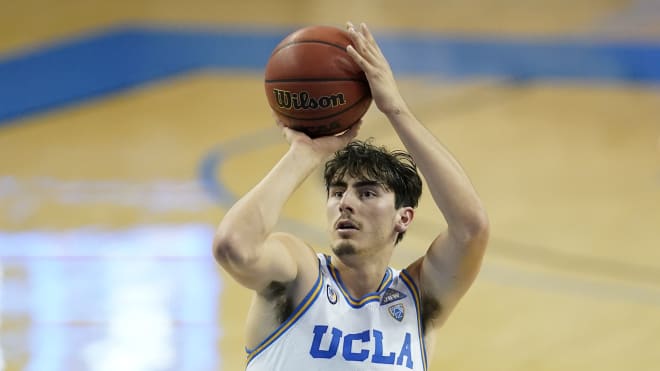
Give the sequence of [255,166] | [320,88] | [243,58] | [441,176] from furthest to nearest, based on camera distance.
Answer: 1. [243,58]
2. [255,166]
3. [320,88]
4. [441,176]

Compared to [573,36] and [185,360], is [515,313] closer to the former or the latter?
[185,360]

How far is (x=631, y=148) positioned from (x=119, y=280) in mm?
4803

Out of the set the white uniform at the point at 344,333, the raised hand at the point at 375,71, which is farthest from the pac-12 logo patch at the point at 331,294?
the raised hand at the point at 375,71

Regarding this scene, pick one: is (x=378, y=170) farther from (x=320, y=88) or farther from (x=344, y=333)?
(x=344, y=333)

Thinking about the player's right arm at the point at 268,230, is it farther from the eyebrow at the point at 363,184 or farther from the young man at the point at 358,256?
the eyebrow at the point at 363,184

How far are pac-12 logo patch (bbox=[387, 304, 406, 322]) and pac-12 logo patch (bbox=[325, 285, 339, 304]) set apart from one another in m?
0.18

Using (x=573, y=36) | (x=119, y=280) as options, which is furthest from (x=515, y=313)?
(x=573, y=36)

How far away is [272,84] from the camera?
324 cm

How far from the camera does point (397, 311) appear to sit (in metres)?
3.28

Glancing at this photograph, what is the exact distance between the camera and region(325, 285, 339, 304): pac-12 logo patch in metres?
3.18

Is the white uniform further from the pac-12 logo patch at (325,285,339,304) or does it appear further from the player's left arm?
the player's left arm

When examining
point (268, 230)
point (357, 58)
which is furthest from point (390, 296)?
point (357, 58)

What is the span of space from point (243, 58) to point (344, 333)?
878 centimetres

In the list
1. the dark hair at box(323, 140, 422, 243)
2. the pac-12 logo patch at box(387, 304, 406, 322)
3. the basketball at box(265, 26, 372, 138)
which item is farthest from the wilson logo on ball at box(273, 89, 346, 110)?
the pac-12 logo patch at box(387, 304, 406, 322)
